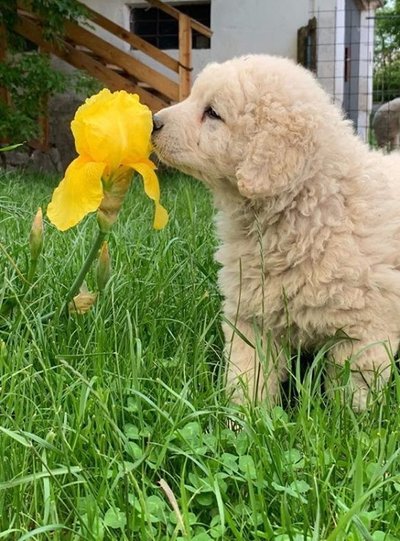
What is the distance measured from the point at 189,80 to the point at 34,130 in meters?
2.19

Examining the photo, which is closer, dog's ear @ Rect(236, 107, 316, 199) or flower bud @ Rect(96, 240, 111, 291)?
flower bud @ Rect(96, 240, 111, 291)

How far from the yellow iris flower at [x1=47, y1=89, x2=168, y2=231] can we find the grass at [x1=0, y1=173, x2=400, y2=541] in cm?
30

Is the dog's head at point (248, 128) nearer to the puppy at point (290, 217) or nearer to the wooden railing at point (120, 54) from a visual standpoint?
the puppy at point (290, 217)

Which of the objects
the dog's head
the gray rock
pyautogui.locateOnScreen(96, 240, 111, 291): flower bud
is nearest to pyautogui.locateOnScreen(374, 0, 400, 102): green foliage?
the gray rock

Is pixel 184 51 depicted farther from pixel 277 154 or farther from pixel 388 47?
pixel 388 47

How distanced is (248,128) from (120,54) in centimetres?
714

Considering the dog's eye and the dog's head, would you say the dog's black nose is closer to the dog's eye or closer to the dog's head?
the dog's head

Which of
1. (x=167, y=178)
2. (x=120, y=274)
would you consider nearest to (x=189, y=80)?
(x=167, y=178)

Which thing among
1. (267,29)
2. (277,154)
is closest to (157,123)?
(277,154)

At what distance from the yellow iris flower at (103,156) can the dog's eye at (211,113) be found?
0.53 metres

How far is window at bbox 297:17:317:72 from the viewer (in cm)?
898

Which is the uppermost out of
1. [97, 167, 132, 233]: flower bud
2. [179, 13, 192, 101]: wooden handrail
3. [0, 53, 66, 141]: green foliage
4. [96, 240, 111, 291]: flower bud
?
[179, 13, 192, 101]: wooden handrail

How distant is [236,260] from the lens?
2.24 m

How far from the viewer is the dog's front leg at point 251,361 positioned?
199cm
